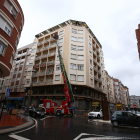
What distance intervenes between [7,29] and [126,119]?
14705 millimetres

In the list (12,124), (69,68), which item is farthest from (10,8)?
(69,68)

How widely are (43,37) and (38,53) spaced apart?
6.41 meters

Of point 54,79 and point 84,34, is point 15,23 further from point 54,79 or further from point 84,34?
point 84,34

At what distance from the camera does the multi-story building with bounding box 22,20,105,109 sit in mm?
29500

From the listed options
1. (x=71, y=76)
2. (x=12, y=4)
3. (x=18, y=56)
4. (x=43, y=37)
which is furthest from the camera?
(x=18, y=56)

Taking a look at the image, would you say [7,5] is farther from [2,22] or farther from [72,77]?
[72,77]

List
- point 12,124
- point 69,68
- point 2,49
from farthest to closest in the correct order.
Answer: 1. point 69,68
2. point 2,49
3. point 12,124

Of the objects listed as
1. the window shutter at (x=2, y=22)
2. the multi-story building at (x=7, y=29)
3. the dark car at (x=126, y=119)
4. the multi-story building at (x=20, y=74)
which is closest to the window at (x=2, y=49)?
the multi-story building at (x=7, y=29)

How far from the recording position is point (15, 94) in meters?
39.7

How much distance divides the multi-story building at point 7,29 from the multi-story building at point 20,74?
25936 mm

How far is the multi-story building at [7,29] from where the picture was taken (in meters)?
11.2

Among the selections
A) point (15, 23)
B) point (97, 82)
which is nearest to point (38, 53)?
point (97, 82)

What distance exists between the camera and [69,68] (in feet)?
98.7

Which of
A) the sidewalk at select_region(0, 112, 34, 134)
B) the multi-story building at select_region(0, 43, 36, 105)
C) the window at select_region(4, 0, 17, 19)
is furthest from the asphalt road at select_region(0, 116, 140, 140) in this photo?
the multi-story building at select_region(0, 43, 36, 105)
